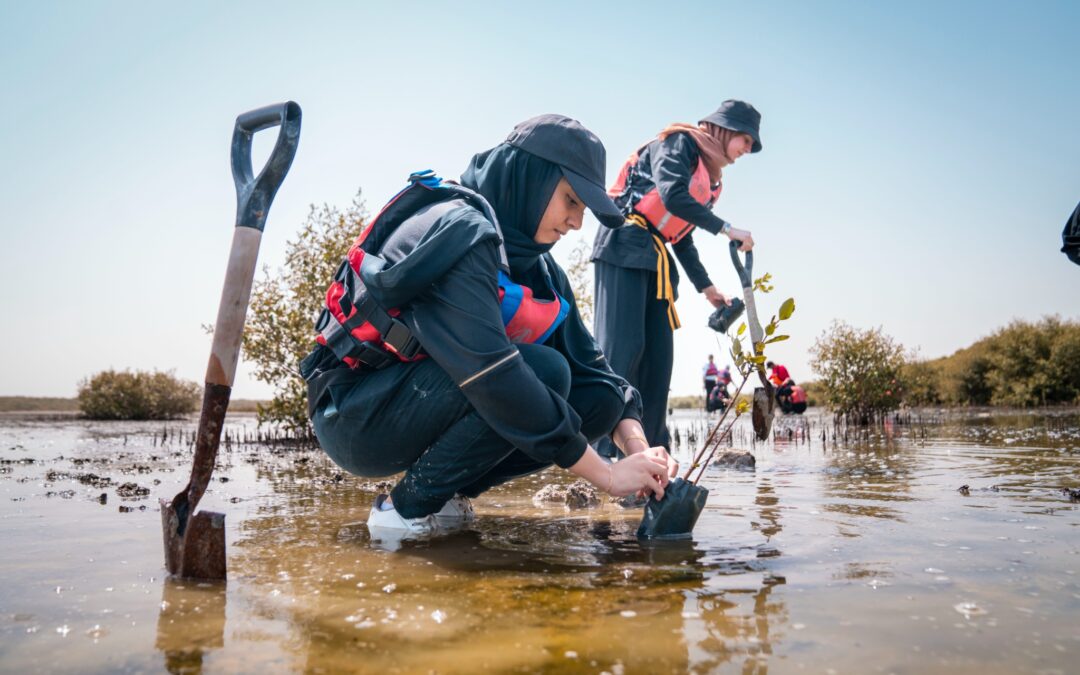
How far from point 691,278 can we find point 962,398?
82.4 feet

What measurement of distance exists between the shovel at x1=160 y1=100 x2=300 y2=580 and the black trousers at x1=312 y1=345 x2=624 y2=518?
67cm

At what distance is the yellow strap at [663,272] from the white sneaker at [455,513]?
1.96 m

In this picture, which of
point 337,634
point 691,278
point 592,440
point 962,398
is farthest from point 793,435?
point 962,398

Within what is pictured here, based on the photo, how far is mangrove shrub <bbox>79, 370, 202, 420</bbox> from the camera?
80.5 feet

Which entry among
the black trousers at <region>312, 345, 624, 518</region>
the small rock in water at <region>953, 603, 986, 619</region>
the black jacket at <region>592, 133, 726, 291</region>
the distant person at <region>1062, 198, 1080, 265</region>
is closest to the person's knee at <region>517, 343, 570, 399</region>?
the black trousers at <region>312, 345, 624, 518</region>

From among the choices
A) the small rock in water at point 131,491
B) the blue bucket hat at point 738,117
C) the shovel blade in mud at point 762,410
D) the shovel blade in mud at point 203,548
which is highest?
the blue bucket hat at point 738,117

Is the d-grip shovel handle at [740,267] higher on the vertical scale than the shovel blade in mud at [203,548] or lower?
higher

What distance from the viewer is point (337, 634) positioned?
1717 mm

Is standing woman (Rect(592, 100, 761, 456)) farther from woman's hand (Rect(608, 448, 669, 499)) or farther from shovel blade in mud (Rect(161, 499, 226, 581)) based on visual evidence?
shovel blade in mud (Rect(161, 499, 226, 581))

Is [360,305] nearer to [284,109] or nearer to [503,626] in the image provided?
[284,109]

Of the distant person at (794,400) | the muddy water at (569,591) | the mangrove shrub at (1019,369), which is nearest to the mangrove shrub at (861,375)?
the distant person at (794,400)

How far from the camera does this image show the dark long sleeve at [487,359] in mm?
2439

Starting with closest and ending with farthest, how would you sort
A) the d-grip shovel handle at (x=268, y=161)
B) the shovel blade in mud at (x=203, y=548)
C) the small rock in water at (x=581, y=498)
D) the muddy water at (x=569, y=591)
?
the muddy water at (x=569, y=591) < the shovel blade in mud at (x=203, y=548) < the d-grip shovel handle at (x=268, y=161) < the small rock in water at (x=581, y=498)

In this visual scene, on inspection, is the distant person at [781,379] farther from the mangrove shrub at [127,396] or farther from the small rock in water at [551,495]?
the mangrove shrub at [127,396]
